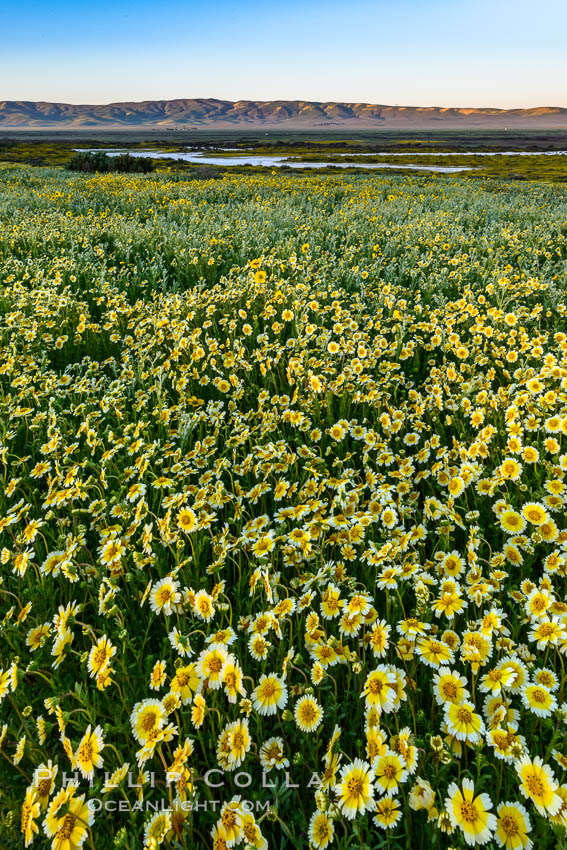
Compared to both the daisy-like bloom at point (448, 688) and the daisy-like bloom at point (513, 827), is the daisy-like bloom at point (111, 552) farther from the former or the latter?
the daisy-like bloom at point (513, 827)

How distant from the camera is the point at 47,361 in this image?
410 cm

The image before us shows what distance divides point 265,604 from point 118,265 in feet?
23.0

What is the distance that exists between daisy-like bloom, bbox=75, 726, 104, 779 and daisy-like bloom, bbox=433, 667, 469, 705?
100 centimetres

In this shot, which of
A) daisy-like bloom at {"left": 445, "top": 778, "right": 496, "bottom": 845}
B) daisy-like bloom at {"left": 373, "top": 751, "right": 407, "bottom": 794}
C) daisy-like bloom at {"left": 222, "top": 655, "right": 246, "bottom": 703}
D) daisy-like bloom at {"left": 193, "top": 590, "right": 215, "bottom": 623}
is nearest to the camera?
daisy-like bloom at {"left": 445, "top": 778, "right": 496, "bottom": 845}

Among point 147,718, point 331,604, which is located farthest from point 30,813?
point 331,604

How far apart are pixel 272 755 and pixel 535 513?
1536mm

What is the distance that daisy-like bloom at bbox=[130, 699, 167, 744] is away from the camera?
137 centimetres

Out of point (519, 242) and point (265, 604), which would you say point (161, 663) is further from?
point (519, 242)

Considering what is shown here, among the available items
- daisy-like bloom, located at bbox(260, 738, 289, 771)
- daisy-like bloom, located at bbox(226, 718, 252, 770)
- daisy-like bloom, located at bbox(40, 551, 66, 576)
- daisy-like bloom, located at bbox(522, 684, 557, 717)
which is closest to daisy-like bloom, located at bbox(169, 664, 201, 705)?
daisy-like bloom, located at bbox(226, 718, 252, 770)

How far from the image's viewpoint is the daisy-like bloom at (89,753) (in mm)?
1287

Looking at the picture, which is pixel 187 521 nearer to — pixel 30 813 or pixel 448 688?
pixel 30 813

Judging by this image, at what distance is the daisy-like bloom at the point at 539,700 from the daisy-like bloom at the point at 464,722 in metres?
0.19

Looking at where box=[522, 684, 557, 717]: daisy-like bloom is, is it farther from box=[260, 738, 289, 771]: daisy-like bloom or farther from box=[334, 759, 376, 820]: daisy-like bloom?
box=[260, 738, 289, 771]: daisy-like bloom

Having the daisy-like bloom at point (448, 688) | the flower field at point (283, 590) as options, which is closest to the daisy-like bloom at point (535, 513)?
the flower field at point (283, 590)
